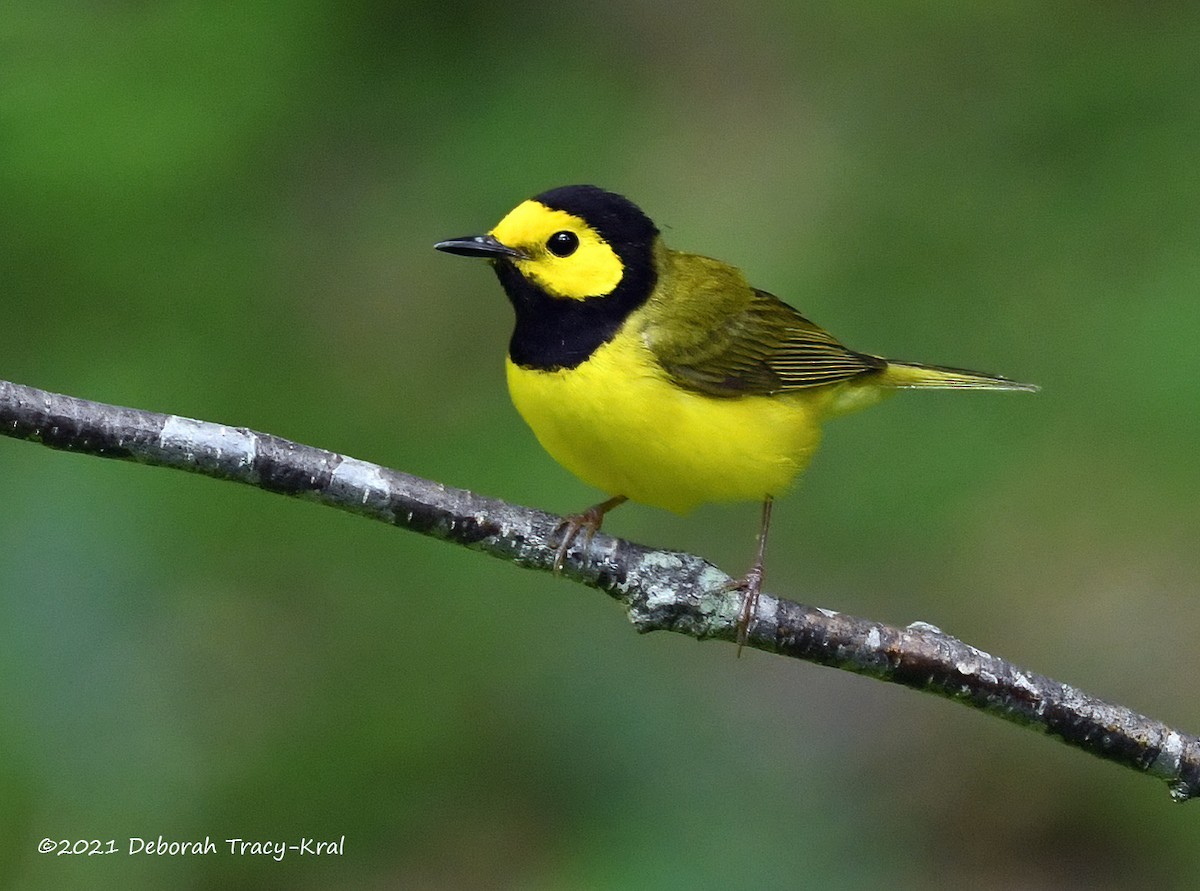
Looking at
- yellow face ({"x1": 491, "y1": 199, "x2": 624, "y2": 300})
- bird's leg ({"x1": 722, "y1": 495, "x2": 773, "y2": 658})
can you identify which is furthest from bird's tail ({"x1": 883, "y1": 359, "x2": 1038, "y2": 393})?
yellow face ({"x1": 491, "y1": 199, "x2": 624, "y2": 300})

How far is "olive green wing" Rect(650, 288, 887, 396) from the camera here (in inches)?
190

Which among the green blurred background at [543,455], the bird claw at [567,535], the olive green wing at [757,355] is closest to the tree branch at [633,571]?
the bird claw at [567,535]

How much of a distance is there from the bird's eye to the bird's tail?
4.52ft

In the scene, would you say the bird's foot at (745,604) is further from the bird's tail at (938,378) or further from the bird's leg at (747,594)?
the bird's tail at (938,378)

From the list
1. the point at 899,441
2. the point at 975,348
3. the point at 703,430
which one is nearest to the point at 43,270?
the point at 703,430

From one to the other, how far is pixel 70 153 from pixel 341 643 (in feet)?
9.38

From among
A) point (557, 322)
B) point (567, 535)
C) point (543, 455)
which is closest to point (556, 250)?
point (557, 322)

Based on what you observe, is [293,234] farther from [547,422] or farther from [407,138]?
[547,422]

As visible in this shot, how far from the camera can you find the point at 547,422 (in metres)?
4.55

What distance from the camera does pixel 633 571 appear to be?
387cm

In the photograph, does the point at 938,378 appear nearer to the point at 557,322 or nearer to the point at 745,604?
the point at 557,322

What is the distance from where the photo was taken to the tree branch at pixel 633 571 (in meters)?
3.40

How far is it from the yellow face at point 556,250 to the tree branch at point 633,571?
114cm

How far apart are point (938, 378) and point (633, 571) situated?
2179 millimetres
